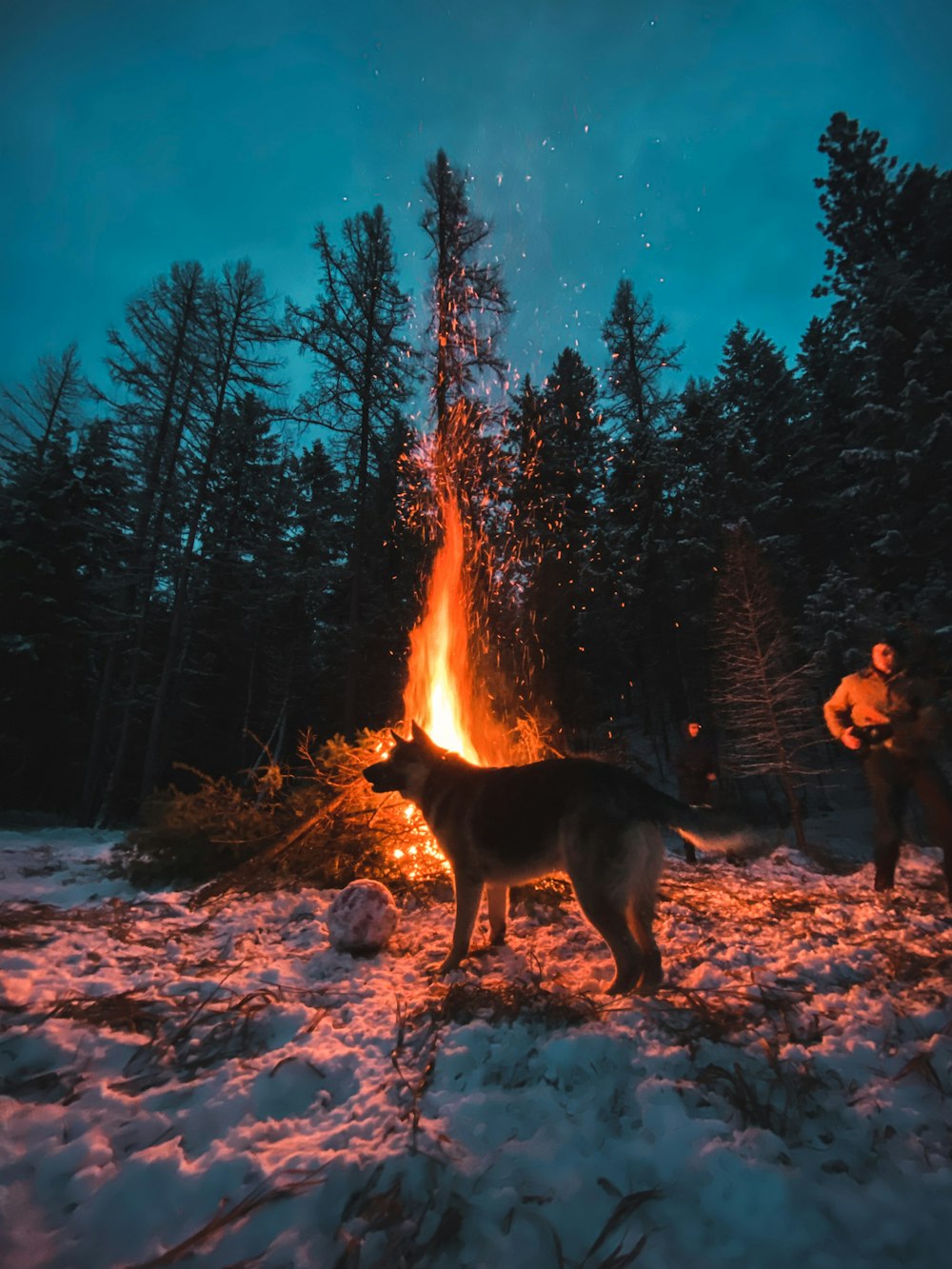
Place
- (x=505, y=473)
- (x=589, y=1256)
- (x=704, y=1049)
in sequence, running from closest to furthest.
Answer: (x=589, y=1256), (x=704, y=1049), (x=505, y=473)

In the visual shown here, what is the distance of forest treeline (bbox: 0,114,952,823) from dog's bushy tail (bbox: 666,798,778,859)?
5552 millimetres

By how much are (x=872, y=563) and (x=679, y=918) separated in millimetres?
19204

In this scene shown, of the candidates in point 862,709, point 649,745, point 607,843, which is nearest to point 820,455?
point 649,745

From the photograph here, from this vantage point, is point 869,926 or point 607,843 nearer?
point 607,843

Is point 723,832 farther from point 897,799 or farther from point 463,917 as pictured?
point 897,799

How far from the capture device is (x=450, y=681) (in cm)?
819

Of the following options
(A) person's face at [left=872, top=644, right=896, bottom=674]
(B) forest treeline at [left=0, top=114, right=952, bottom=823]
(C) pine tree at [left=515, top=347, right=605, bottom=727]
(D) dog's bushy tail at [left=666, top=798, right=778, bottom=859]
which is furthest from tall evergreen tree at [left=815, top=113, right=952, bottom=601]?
(D) dog's bushy tail at [left=666, top=798, right=778, bottom=859]

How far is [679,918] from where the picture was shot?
4566mm

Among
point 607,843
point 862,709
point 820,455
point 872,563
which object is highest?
point 820,455

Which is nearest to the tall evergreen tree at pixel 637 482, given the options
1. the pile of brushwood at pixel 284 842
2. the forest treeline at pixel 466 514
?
the forest treeline at pixel 466 514

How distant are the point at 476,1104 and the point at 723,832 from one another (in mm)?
2012

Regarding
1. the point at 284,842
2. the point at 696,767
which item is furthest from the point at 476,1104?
the point at 696,767

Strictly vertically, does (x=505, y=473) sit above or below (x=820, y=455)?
below

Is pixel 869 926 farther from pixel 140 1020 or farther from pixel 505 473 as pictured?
pixel 505 473
